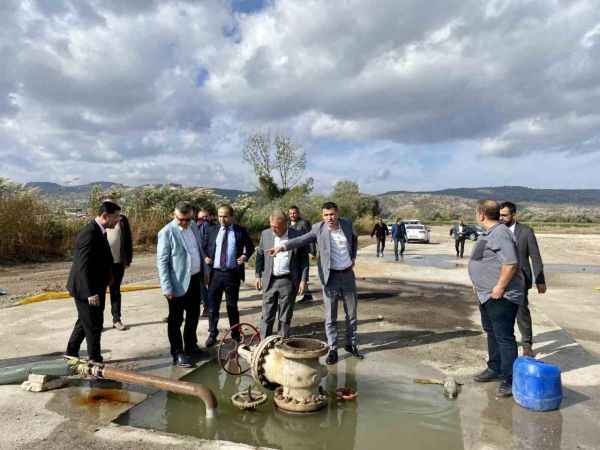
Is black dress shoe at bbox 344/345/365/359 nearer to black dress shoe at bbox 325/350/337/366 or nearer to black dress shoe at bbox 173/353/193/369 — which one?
black dress shoe at bbox 325/350/337/366

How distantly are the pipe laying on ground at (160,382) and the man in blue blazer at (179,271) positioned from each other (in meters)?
0.98

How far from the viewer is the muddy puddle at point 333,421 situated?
134 inches

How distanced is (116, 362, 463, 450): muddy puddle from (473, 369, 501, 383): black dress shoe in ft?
1.76

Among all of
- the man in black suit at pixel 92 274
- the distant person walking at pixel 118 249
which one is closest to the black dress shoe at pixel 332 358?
the man in black suit at pixel 92 274

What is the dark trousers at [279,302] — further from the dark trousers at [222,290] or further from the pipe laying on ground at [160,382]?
the pipe laying on ground at [160,382]

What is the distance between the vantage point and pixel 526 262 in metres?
5.10

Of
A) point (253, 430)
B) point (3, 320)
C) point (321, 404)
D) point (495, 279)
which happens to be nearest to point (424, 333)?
Result: point (495, 279)

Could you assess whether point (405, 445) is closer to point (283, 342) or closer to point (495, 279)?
point (283, 342)

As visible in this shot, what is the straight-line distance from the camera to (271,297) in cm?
532

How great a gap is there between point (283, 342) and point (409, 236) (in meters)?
25.9

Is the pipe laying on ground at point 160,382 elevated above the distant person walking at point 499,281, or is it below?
below

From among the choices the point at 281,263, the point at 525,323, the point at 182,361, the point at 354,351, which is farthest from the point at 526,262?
the point at 182,361

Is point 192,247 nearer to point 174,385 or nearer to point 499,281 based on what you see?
point 174,385

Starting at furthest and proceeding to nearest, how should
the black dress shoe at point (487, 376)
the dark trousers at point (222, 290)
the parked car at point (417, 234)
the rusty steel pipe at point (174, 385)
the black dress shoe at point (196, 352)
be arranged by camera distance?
the parked car at point (417, 234) < the dark trousers at point (222, 290) < the black dress shoe at point (196, 352) < the black dress shoe at point (487, 376) < the rusty steel pipe at point (174, 385)
